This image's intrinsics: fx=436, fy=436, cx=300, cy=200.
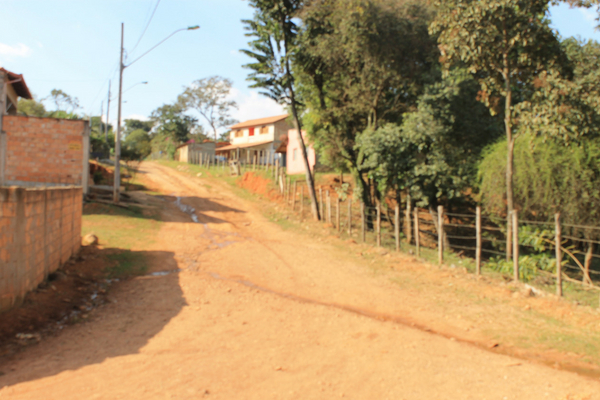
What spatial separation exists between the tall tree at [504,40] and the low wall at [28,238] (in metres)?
10.8

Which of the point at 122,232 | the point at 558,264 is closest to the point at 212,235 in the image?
the point at 122,232

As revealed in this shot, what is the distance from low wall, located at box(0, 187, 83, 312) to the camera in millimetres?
6453

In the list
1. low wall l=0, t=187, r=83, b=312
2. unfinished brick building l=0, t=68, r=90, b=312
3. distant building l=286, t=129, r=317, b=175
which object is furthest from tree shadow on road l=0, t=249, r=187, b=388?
distant building l=286, t=129, r=317, b=175

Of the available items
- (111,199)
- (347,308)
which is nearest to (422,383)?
(347,308)

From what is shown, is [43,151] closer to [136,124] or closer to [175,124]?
[175,124]

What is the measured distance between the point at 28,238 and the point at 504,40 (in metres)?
12.1

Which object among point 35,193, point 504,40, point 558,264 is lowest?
point 558,264

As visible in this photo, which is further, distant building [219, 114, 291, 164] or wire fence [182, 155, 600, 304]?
distant building [219, 114, 291, 164]

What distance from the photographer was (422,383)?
16.6 feet

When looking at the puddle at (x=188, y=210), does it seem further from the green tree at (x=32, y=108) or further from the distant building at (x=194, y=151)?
the green tree at (x=32, y=108)

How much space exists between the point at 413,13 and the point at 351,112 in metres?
4.66

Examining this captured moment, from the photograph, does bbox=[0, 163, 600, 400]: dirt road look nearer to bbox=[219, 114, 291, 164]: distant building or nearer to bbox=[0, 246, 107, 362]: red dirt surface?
bbox=[0, 246, 107, 362]: red dirt surface

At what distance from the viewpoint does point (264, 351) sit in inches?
233

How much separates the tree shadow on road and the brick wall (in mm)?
9226
